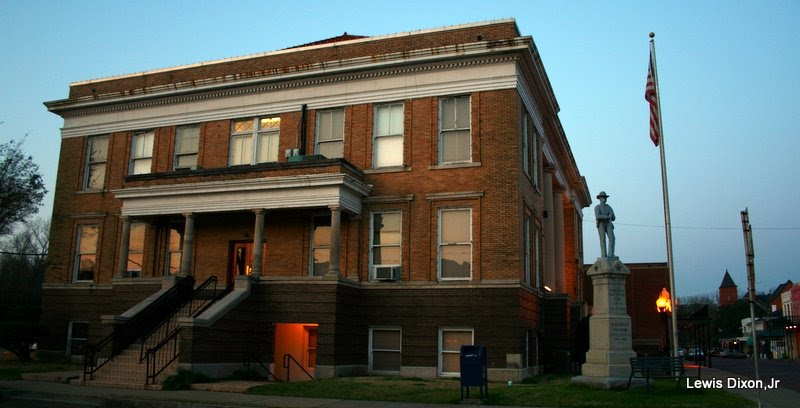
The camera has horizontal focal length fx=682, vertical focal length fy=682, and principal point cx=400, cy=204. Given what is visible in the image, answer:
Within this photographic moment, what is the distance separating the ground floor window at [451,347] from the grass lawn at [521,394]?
299 cm

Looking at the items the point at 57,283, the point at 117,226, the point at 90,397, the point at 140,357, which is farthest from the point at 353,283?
the point at 57,283

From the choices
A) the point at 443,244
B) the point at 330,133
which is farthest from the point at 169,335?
the point at 330,133

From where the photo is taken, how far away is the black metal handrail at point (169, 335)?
19.1m

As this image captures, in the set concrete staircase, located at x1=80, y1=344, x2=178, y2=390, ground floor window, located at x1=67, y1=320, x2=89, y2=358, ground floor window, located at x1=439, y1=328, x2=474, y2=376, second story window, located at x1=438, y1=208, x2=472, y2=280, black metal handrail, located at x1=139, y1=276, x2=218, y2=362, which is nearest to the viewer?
concrete staircase, located at x1=80, y1=344, x2=178, y2=390

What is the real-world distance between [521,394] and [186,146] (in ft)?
59.0

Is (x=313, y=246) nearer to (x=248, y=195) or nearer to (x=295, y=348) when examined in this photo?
(x=248, y=195)

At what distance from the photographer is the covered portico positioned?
22484 mm

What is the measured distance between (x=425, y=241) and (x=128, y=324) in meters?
9.92

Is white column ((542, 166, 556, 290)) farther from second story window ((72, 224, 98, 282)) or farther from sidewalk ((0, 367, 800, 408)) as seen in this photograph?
second story window ((72, 224, 98, 282))

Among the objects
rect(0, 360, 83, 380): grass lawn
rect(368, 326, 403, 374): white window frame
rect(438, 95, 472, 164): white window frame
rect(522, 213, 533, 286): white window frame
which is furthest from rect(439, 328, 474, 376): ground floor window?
rect(0, 360, 83, 380): grass lawn

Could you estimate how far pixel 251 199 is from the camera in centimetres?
2348

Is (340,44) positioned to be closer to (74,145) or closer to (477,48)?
(477,48)

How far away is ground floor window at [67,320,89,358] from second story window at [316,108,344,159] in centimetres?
1229

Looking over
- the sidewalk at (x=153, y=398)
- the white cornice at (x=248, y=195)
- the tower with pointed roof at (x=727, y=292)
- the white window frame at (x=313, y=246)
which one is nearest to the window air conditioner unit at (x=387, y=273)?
the white window frame at (x=313, y=246)
